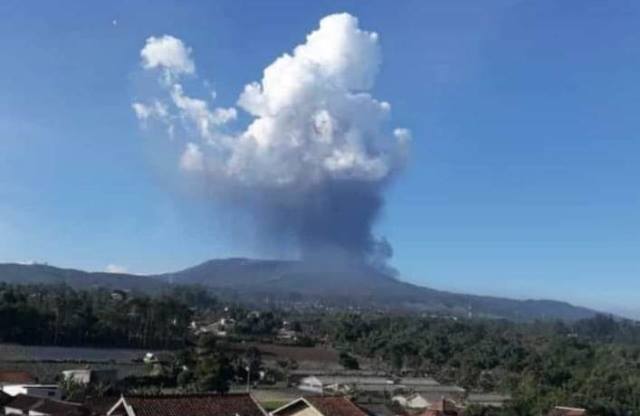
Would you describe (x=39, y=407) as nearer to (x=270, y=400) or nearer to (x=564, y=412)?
(x=270, y=400)

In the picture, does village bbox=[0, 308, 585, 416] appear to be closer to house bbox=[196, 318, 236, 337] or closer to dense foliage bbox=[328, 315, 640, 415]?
dense foliage bbox=[328, 315, 640, 415]

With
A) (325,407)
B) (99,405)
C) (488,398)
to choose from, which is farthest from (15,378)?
(488,398)

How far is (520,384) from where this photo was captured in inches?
2391

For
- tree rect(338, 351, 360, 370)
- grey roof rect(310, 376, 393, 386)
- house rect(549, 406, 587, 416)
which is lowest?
house rect(549, 406, 587, 416)

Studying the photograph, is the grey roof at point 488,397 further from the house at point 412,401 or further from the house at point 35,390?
the house at point 35,390

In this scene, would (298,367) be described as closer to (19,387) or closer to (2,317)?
(2,317)

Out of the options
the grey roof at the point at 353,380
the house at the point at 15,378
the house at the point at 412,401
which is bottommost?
the house at the point at 412,401

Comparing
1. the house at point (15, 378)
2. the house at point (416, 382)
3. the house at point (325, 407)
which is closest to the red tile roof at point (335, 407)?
the house at point (325, 407)

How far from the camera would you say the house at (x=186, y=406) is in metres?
20.1

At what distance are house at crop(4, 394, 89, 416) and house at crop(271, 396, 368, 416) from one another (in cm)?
724

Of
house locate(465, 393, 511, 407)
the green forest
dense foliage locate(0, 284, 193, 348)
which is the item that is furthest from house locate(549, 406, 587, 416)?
dense foliage locate(0, 284, 193, 348)

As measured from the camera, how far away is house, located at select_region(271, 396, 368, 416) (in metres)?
24.1

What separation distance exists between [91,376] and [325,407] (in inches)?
937

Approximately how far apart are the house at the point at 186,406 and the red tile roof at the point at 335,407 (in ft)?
9.16
